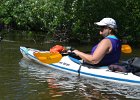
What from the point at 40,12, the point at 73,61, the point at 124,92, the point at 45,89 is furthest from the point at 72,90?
the point at 40,12

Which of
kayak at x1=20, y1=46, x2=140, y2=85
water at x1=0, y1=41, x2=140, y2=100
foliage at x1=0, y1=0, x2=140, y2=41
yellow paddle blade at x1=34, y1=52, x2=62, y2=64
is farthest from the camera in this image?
foliage at x1=0, y1=0, x2=140, y2=41

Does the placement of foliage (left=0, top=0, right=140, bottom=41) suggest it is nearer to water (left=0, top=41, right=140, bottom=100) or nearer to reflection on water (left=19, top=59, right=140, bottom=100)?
water (left=0, top=41, right=140, bottom=100)

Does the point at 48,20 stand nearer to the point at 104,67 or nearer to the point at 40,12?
the point at 40,12

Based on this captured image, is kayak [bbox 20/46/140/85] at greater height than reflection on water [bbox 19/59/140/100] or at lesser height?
greater

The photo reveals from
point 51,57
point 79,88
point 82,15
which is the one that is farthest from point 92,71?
point 82,15

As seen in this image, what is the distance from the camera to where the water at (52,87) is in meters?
7.37

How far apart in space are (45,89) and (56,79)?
3.51ft

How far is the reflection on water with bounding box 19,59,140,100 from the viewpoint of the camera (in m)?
7.45

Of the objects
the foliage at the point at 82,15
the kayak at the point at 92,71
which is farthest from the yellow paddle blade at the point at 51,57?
the foliage at the point at 82,15

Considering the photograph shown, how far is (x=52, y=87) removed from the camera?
8117mm

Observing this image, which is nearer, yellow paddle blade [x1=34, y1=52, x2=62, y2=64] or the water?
the water

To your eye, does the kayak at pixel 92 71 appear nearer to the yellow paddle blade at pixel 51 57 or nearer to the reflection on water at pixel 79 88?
the reflection on water at pixel 79 88

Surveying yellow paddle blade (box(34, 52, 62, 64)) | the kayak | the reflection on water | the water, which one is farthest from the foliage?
the reflection on water

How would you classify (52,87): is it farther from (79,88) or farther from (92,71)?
(92,71)
